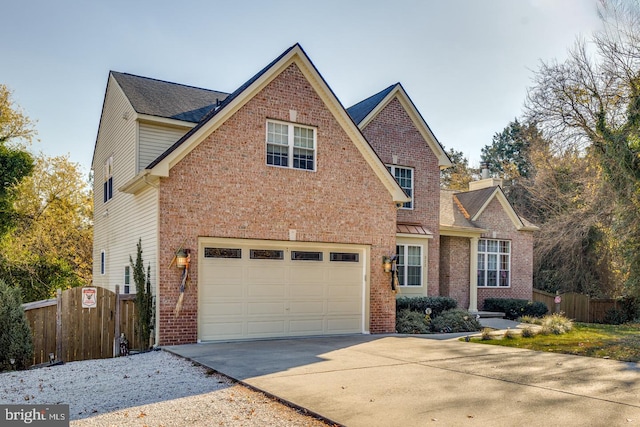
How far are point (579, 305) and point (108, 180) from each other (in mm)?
21627

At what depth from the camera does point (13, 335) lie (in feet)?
35.7

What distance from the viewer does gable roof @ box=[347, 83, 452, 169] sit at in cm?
1903

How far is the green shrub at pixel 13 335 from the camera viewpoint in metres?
10.8

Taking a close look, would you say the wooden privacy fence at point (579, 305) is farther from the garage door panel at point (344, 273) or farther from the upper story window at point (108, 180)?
the upper story window at point (108, 180)

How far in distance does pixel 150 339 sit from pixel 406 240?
33.6ft

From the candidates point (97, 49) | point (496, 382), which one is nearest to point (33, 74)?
point (97, 49)

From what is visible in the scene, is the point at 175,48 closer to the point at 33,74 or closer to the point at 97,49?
the point at 97,49

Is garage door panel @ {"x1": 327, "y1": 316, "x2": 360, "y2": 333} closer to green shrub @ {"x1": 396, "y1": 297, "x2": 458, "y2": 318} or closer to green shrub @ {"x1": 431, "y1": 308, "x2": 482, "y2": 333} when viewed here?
green shrub @ {"x1": 396, "y1": 297, "x2": 458, "y2": 318}

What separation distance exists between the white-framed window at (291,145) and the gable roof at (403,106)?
16.0 ft

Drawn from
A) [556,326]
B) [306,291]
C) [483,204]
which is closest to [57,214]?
[306,291]

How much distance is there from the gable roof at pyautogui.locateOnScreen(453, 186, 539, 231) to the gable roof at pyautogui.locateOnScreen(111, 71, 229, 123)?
1120 centimetres

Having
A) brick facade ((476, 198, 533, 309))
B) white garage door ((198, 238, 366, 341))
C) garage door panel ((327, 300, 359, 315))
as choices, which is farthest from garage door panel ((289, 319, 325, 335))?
brick facade ((476, 198, 533, 309))

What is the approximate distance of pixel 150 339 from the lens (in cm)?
1205

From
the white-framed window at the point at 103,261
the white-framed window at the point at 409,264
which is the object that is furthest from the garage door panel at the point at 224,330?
the white-framed window at the point at 409,264
